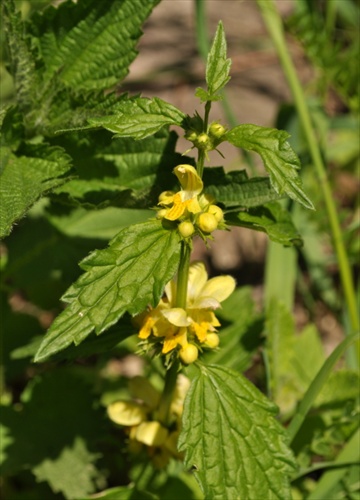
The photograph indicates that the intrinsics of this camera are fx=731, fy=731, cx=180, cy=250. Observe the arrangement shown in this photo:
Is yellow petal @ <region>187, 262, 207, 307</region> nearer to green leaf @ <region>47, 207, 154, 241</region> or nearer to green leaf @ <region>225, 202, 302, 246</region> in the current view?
green leaf @ <region>225, 202, 302, 246</region>

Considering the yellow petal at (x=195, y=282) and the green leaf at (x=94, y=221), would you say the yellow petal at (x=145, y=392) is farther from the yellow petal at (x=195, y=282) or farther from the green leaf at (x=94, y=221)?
the green leaf at (x=94, y=221)

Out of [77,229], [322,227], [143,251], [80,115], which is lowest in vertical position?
[322,227]

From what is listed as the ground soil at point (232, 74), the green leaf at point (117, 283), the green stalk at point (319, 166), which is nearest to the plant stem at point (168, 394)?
the green leaf at point (117, 283)

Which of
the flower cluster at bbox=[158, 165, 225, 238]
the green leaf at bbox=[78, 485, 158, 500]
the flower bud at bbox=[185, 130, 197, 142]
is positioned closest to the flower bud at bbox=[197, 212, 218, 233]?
the flower cluster at bbox=[158, 165, 225, 238]

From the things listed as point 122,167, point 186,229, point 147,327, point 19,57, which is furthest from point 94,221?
point 186,229

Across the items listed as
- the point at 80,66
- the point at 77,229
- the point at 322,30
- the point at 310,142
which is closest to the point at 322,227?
the point at 310,142

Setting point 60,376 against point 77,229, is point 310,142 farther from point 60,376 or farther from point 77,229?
point 60,376
